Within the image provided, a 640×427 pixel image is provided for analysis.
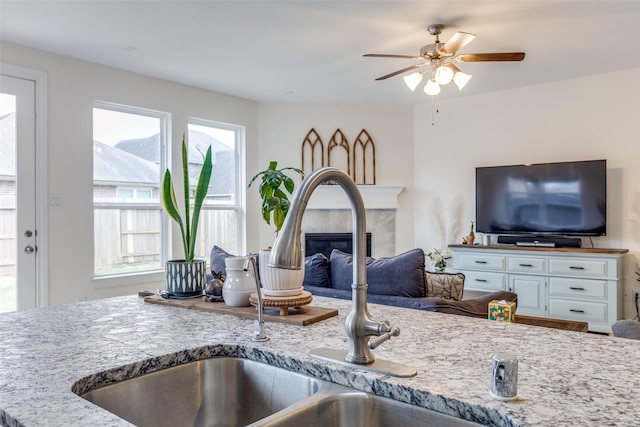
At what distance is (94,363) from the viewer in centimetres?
100

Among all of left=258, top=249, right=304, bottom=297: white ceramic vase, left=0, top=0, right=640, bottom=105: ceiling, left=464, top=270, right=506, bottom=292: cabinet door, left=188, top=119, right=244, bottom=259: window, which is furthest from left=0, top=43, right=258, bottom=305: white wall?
left=464, top=270, right=506, bottom=292: cabinet door

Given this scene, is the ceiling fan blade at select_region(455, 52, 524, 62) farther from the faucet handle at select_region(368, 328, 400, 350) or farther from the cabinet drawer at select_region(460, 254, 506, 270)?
the faucet handle at select_region(368, 328, 400, 350)

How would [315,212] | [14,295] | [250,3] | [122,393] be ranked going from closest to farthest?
1. [122,393]
2. [250,3]
3. [14,295]
4. [315,212]

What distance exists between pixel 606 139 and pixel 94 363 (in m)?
5.24

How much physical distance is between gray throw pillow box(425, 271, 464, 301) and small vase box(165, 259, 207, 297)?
4.64ft

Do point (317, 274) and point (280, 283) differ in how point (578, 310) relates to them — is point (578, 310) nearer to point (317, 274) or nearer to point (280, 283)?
point (317, 274)

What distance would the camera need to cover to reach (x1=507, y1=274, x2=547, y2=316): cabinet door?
15.3 feet

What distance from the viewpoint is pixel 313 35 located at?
3635 mm

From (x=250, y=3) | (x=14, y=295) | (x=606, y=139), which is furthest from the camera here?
(x=606, y=139)

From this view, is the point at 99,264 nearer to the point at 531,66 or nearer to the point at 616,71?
the point at 531,66

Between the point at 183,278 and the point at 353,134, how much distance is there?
4.62 meters

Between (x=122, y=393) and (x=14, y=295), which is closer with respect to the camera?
(x=122, y=393)

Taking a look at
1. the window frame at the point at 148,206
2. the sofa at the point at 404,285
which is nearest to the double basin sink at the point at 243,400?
the sofa at the point at 404,285

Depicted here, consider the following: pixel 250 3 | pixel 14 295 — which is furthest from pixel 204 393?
pixel 14 295
